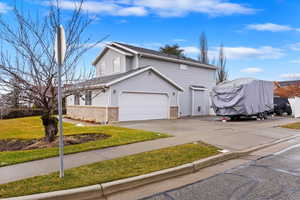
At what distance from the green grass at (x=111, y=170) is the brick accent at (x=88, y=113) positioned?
29.4 ft

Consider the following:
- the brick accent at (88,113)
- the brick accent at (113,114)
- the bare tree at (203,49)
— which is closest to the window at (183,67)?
the brick accent at (113,114)

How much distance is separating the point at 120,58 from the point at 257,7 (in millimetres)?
11670

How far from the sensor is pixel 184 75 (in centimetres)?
2139

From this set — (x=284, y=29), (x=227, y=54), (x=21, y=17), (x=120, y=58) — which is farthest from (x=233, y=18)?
(x=227, y=54)

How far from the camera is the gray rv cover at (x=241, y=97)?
15664 millimetres

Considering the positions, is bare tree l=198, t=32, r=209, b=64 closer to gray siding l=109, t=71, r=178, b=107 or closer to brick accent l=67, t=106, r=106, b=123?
gray siding l=109, t=71, r=178, b=107

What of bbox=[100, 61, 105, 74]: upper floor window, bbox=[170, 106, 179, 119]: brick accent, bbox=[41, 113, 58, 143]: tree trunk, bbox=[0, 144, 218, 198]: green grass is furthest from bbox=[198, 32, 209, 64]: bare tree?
bbox=[41, 113, 58, 143]: tree trunk

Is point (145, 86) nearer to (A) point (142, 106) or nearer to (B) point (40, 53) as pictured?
(A) point (142, 106)

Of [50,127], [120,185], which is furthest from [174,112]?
[120,185]

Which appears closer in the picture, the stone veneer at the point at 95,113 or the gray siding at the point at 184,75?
the stone veneer at the point at 95,113

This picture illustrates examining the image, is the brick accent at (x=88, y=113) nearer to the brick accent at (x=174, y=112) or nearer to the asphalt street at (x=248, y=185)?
the brick accent at (x=174, y=112)

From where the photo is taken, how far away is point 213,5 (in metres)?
12.8

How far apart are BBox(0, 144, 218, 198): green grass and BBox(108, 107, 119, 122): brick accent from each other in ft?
26.8

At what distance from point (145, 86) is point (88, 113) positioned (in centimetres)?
501
